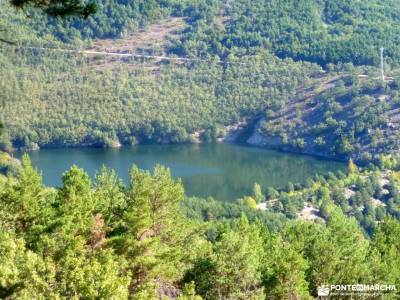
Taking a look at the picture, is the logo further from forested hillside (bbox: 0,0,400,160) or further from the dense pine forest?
forested hillside (bbox: 0,0,400,160)

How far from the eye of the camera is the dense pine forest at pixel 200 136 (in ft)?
56.6

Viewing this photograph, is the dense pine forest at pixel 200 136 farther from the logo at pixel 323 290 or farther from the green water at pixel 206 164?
the green water at pixel 206 164

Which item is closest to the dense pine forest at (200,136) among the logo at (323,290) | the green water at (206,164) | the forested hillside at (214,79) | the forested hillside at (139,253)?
the forested hillside at (139,253)

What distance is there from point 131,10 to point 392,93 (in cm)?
6283

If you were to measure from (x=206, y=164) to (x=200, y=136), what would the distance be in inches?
883

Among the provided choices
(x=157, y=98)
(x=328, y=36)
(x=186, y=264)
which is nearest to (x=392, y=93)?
(x=328, y=36)

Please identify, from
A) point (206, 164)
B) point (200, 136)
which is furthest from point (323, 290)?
point (200, 136)

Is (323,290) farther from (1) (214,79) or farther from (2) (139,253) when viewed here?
(1) (214,79)

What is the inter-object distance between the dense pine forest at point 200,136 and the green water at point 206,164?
4193 mm

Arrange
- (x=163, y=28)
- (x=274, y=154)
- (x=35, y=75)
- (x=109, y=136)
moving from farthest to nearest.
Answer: (x=163, y=28) → (x=35, y=75) → (x=109, y=136) → (x=274, y=154)

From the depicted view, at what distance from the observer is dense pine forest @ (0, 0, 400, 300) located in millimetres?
17250

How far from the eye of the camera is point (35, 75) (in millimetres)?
111812

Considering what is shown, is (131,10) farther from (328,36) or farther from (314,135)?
(314,135)

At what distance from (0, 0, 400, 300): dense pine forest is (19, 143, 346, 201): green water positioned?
13.8ft
